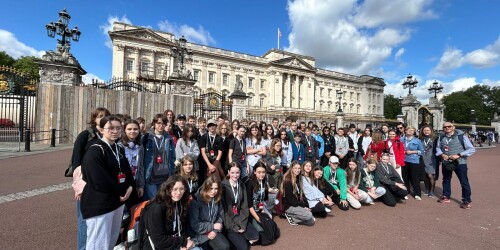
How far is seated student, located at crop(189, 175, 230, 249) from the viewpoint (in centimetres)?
321

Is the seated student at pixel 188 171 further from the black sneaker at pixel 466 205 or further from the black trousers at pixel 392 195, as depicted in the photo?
the black sneaker at pixel 466 205

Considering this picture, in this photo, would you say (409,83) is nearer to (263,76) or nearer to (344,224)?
(344,224)

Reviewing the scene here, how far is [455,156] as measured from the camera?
215 inches

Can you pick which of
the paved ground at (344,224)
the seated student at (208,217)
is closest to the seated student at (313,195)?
the paved ground at (344,224)

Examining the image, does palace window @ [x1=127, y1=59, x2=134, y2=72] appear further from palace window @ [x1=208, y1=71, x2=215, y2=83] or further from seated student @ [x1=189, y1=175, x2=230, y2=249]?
seated student @ [x1=189, y1=175, x2=230, y2=249]

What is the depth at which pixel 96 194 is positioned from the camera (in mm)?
2262

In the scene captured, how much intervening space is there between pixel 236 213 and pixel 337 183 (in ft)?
9.21

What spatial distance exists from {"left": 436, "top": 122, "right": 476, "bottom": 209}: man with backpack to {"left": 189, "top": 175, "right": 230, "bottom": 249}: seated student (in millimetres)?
5318

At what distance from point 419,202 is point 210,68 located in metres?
45.4

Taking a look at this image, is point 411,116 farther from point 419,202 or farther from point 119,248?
point 119,248

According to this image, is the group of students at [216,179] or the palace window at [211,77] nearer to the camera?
the group of students at [216,179]

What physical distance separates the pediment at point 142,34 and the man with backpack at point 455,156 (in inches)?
1632

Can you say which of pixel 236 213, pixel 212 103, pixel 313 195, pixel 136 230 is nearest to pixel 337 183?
pixel 313 195

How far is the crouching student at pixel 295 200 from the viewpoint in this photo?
4270 mm
